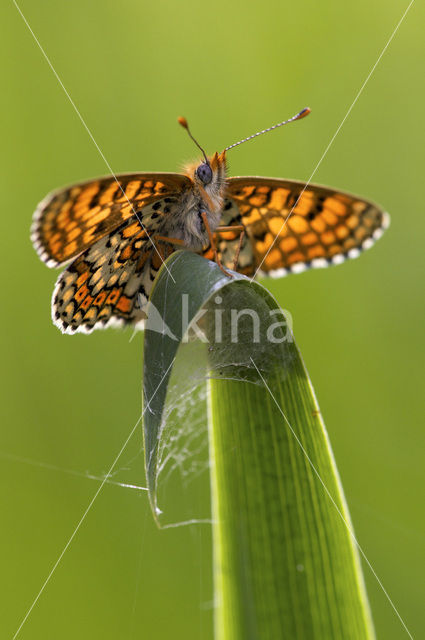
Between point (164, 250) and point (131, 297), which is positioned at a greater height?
point (164, 250)

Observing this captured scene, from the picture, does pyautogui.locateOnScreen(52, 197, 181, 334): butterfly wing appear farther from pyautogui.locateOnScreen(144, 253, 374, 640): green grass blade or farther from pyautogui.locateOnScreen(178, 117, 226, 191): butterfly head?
pyautogui.locateOnScreen(144, 253, 374, 640): green grass blade

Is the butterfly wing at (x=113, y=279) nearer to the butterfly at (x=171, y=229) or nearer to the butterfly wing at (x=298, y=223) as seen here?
the butterfly at (x=171, y=229)

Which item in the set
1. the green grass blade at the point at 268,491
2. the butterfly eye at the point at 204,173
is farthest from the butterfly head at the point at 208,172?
the green grass blade at the point at 268,491

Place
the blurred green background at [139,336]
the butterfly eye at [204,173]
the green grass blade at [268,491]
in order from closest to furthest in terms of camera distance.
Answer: the green grass blade at [268,491]
the butterfly eye at [204,173]
the blurred green background at [139,336]

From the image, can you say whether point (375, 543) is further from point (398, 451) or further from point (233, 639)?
point (233, 639)

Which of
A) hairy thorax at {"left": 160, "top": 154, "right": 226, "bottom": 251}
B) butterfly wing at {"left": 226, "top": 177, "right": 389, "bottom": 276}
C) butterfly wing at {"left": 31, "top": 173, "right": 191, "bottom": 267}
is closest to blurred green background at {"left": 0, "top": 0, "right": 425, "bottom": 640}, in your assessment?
butterfly wing at {"left": 226, "top": 177, "right": 389, "bottom": 276}

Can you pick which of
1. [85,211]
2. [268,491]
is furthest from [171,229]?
[268,491]

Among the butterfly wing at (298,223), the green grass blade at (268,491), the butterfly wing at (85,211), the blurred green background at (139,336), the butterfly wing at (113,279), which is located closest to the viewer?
the green grass blade at (268,491)

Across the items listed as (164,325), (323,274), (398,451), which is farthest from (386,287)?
(164,325)
